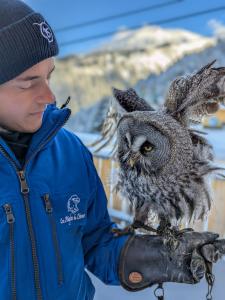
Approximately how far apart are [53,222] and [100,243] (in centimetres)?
26

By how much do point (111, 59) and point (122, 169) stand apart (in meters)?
4.95

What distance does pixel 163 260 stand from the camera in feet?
3.92

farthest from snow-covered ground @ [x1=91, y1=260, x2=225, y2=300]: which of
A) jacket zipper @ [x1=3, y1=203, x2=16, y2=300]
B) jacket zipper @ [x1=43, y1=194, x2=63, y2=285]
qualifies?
jacket zipper @ [x1=3, y1=203, x2=16, y2=300]

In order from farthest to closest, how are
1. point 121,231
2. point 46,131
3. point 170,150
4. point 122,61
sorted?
point 122,61 < point 170,150 < point 121,231 < point 46,131

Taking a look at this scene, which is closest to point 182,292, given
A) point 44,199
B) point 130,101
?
point 130,101

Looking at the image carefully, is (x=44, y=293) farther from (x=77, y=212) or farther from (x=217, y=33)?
(x=217, y=33)

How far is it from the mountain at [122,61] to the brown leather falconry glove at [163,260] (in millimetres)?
3064

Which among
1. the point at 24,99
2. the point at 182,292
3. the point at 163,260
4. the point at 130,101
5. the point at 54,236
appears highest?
the point at 24,99

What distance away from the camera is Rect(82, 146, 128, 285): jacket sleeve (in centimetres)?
117

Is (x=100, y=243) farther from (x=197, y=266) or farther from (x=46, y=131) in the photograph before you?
(x=46, y=131)

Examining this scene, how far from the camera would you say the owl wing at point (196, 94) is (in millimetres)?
1279

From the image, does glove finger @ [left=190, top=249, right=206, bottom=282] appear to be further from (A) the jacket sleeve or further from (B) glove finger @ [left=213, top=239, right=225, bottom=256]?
(A) the jacket sleeve

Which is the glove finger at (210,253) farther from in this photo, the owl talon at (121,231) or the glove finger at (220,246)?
the owl talon at (121,231)

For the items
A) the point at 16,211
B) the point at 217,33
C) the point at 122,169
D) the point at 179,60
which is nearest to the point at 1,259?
the point at 16,211
